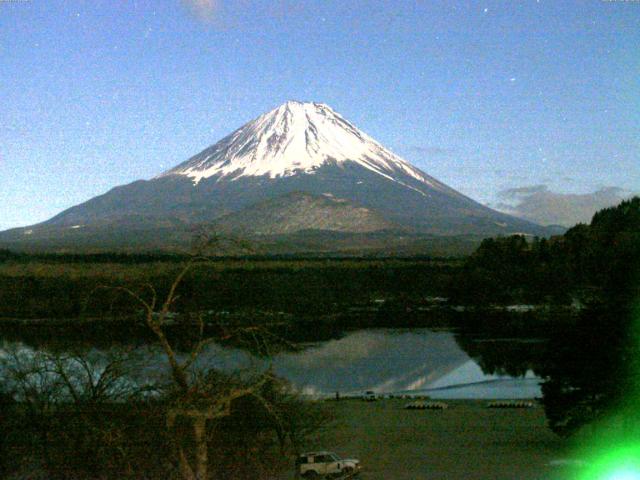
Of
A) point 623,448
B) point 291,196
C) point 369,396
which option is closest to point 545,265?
point 369,396

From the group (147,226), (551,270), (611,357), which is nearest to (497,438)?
(611,357)

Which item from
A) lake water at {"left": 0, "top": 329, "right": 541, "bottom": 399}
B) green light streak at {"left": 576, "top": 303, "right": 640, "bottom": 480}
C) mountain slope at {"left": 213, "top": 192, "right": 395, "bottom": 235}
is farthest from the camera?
mountain slope at {"left": 213, "top": 192, "right": 395, "bottom": 235}

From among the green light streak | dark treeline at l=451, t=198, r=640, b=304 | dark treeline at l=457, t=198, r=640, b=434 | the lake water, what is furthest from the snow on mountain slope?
the green light streak

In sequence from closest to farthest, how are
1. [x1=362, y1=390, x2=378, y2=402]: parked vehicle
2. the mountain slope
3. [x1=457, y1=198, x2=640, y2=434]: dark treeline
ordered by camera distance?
[x1=457, y1=198, x2=640, y2=434]: dark treeline → [x1=362, y1=390, x2=378, y2=402]: parked vehicle → the mountain slope

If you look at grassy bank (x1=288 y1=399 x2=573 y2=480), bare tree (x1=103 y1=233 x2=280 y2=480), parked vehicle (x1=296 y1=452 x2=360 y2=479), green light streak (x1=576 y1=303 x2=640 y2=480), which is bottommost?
grassy bank (x1=288 y1=399 x2=573 y2=480)

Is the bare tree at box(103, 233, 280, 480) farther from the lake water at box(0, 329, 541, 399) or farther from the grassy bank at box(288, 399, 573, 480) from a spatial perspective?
the lake water at box(0, 329, 541, 399)

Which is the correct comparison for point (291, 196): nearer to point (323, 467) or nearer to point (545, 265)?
point (545, 265)

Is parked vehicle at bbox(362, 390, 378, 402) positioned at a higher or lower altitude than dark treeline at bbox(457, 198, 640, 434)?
lower
